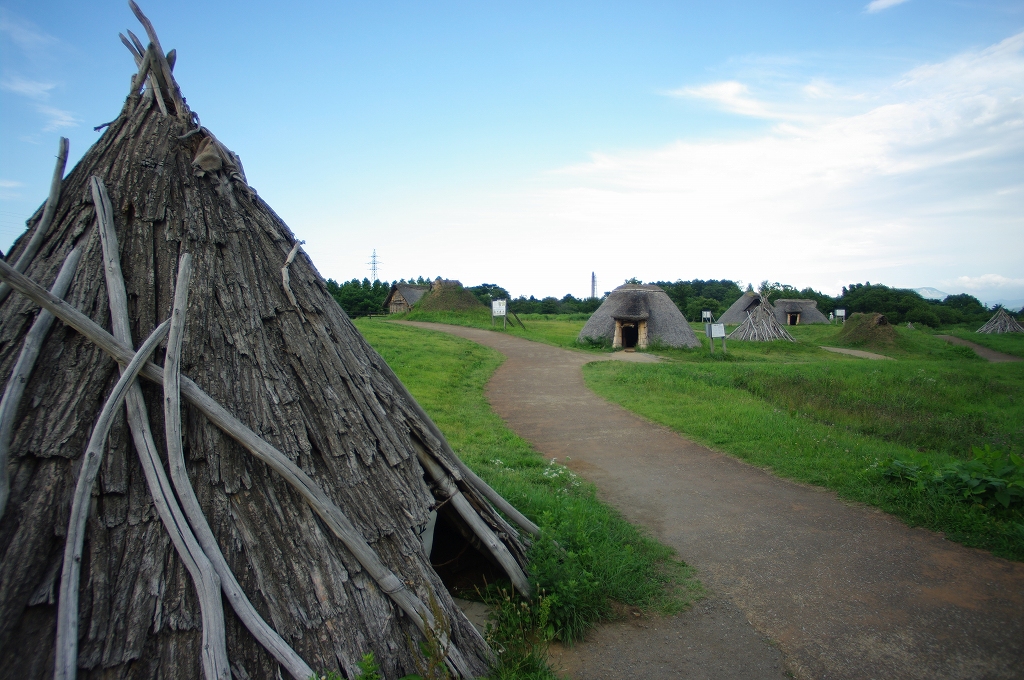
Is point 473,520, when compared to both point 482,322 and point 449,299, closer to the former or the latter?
point 482,322

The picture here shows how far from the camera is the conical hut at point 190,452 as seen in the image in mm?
2309

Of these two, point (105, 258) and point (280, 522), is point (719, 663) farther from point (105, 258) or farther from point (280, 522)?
point (105, 258)

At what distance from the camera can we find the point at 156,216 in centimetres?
307

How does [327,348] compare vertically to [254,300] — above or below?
below

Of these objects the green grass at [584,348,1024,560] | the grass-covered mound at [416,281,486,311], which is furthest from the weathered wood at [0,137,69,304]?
the grass-covered mound at [416,281,486,311]

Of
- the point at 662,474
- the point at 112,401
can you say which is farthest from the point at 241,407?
the point at 662,474

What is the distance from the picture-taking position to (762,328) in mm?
27250

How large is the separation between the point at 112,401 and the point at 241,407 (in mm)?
537

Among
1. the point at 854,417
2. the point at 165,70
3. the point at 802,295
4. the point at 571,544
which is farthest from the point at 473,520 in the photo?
the point at 802,295

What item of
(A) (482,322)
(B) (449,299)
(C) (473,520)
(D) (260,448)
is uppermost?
(B) (449,299)

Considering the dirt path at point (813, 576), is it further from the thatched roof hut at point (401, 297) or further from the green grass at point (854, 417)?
the thatched roof hut at point (401, 297)

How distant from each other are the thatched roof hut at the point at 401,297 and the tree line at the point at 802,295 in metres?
0.72

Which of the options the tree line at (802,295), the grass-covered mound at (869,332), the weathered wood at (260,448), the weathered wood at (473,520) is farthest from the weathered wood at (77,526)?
the tree line at (802,295)

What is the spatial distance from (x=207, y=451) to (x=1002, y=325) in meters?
39.2
